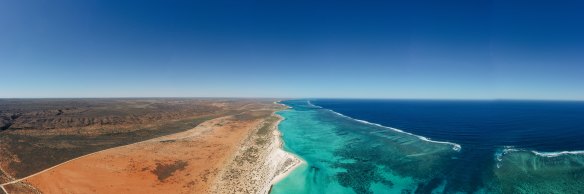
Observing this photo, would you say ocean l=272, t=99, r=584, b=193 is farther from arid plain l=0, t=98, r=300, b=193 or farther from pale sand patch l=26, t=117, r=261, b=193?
pale sand patch l=26, t=117, r=261, b=193

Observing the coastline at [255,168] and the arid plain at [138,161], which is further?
the arid plain at [138,161]

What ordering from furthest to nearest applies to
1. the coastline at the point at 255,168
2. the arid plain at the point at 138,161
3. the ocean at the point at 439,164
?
the arid plain at the point at 138,161
the coastline at the point at 255,168
the ocean at the point at 439,164

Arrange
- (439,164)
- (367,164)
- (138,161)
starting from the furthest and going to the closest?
(138,161) < (367,164) < (439,164)

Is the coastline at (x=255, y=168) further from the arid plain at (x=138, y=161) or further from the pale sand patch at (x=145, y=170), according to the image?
the pale sand patch at (x=145, y=170)

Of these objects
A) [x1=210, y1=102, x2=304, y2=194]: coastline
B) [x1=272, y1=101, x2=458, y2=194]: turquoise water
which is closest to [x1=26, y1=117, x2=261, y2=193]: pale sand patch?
[x1=210, y1=102, x2=304, y2=194]: coastline

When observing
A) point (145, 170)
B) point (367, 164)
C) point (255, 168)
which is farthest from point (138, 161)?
point (367, 164)

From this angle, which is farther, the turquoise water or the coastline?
the coastline

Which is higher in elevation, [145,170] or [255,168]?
[255,168]

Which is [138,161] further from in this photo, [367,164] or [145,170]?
[367,164]

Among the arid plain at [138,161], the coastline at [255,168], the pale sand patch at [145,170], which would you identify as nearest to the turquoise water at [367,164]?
the coastline at [255,168]
